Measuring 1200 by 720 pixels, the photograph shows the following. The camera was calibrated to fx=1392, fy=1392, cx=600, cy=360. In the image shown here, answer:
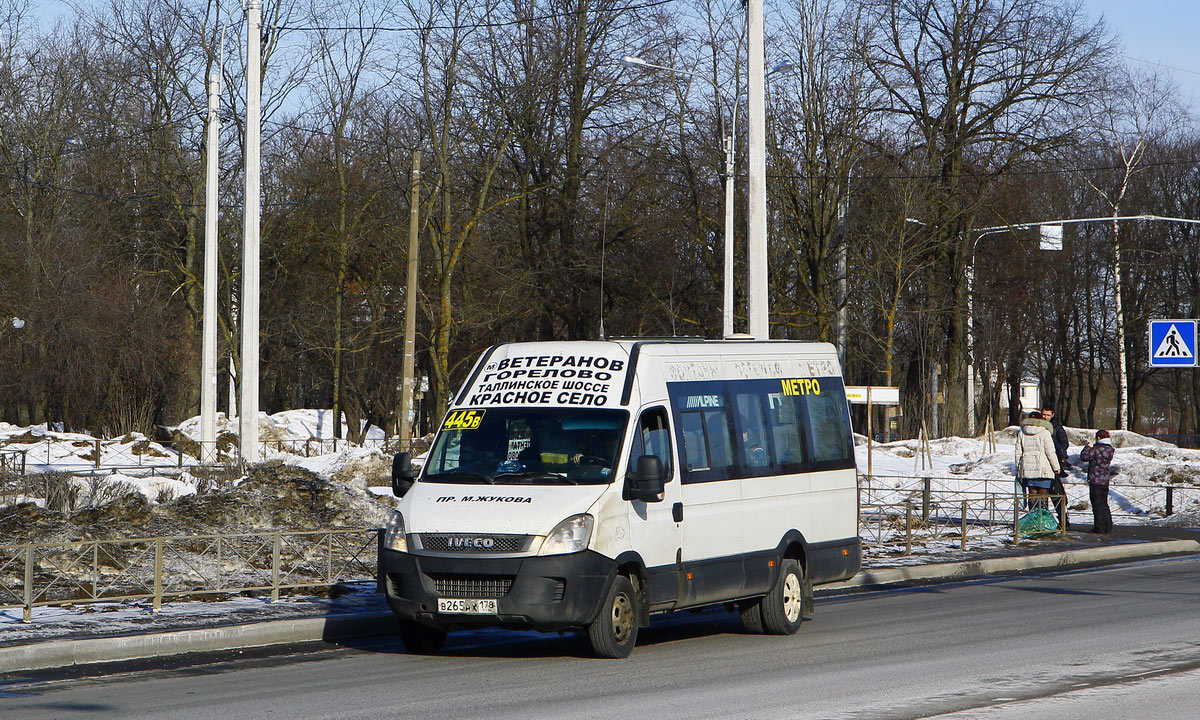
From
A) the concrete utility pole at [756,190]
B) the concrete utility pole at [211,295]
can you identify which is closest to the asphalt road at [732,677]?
the concrete utility pole at [756,190]

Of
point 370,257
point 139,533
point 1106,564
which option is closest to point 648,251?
point 370,257

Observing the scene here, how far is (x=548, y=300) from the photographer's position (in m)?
47.3

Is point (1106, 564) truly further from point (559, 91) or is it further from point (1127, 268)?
point (1127, 268)

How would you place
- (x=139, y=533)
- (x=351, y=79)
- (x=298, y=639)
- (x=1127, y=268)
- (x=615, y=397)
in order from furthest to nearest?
(x=1127, y=268)
(x=351, y=79)
(x=139, y=533)
(x=298, y=639)
(x=615, y=397)

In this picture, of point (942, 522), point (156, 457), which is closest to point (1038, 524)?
point (942, 522)

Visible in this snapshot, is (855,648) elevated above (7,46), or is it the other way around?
(7,46)

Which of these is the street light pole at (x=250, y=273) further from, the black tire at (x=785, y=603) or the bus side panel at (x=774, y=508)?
the black tire at (x=785, y=603)

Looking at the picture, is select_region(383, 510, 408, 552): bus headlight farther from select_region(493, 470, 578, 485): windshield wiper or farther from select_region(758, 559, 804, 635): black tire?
select_region(758, 559, 804, 635): black tire

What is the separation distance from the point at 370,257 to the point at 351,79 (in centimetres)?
617

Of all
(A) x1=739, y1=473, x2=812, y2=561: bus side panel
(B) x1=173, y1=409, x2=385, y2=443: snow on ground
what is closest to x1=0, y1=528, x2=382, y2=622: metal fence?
(A) x1=739, y1=473, x2=812, y2=561: bus side panel

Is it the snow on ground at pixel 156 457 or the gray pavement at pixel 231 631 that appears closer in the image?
the gray pavement at pixel 231 631

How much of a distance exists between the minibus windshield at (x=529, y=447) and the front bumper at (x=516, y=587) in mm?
730

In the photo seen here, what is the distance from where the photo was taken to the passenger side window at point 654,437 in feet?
36.7

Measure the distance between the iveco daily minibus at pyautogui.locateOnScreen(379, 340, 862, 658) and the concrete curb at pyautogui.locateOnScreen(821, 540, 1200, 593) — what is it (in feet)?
10.3
